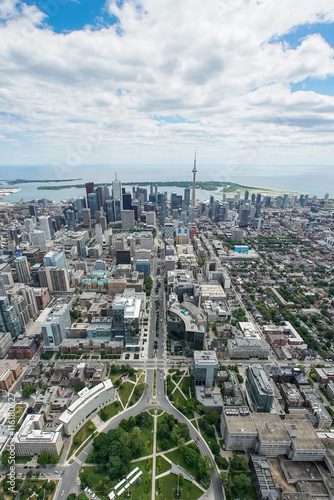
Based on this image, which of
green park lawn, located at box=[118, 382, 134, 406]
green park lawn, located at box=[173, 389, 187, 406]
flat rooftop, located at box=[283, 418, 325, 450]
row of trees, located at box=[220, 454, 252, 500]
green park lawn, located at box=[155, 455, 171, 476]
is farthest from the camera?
green park lawn, located at box=[118, 382, 134, 406]

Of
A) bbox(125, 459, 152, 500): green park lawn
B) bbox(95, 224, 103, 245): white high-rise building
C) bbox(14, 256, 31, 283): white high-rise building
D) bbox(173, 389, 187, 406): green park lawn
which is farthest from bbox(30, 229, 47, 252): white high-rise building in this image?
bbox(125, 459, 152, 500): green park lawn

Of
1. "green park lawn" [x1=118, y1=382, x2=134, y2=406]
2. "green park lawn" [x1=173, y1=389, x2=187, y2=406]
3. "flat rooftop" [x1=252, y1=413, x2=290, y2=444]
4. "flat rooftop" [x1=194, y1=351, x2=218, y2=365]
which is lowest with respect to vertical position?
"green park lawn" [x1=118, y1=382, x2=134, y2=406]

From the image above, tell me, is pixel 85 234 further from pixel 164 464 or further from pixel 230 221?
pixel 164 464

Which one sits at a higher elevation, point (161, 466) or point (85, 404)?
point (85, 404)

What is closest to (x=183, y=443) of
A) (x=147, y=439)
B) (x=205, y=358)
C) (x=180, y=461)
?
(x=180, y=461)

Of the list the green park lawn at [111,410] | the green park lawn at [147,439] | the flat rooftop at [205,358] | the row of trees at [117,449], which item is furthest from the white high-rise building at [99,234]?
the green park lawn at [147,439]

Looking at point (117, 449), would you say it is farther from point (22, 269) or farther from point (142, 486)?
point (22, 269)

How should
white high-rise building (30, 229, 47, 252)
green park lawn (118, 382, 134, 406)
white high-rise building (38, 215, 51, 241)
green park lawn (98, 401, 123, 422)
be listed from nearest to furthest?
1. green park lawn (98, 401, 123, 422)
2. green park lawn (118, 382, 134, 406)
3. white high-rise building (30, 229, 47, 252)
4. white high-rise building (38, 215, 51, 241)

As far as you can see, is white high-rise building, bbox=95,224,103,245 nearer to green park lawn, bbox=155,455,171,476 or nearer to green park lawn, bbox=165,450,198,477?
green park lawn, bbox=165,450,198,477
